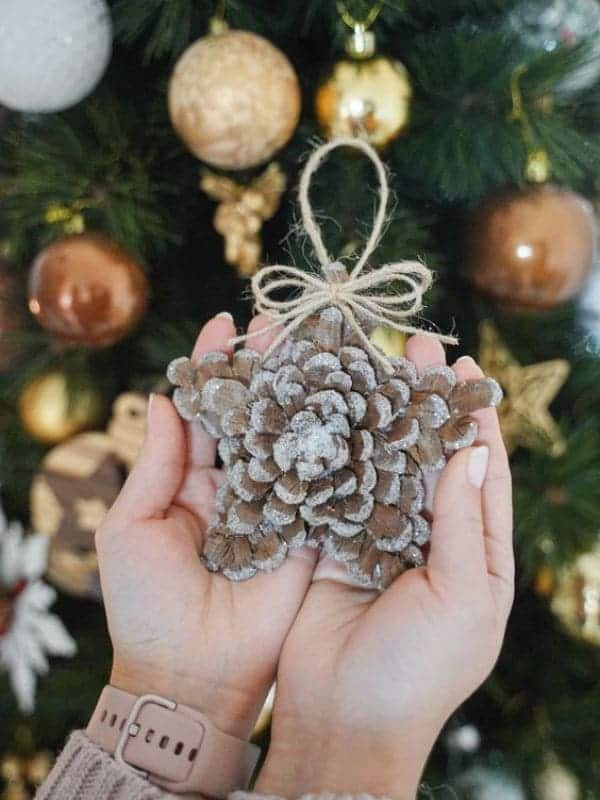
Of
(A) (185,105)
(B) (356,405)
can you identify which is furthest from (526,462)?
(A) (185,105)

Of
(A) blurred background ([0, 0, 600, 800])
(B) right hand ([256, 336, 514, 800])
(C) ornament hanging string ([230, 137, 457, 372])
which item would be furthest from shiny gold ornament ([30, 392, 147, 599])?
(B) right hand ([256, 336, 514, 800])

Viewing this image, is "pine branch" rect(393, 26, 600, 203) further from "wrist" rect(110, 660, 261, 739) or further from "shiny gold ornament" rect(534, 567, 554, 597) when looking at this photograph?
"wrist" rect(110, 660, 261, 739)

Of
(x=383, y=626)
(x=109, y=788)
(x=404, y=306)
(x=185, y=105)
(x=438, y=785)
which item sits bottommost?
(x=438, y=785)

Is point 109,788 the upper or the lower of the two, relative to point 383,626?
lower

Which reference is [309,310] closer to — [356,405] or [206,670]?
[356,405]

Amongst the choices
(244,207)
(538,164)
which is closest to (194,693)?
(244,207)

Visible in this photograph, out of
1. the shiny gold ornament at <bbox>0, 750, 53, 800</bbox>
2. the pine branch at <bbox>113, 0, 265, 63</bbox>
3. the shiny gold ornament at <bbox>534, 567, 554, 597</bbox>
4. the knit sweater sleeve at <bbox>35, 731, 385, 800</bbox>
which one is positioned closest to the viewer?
the knit sweater sleeve at <bbox>35, 731, 385, 800</bbox>

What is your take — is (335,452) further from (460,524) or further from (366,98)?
(366,98)

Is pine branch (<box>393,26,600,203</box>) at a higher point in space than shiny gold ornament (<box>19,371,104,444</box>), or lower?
higher
